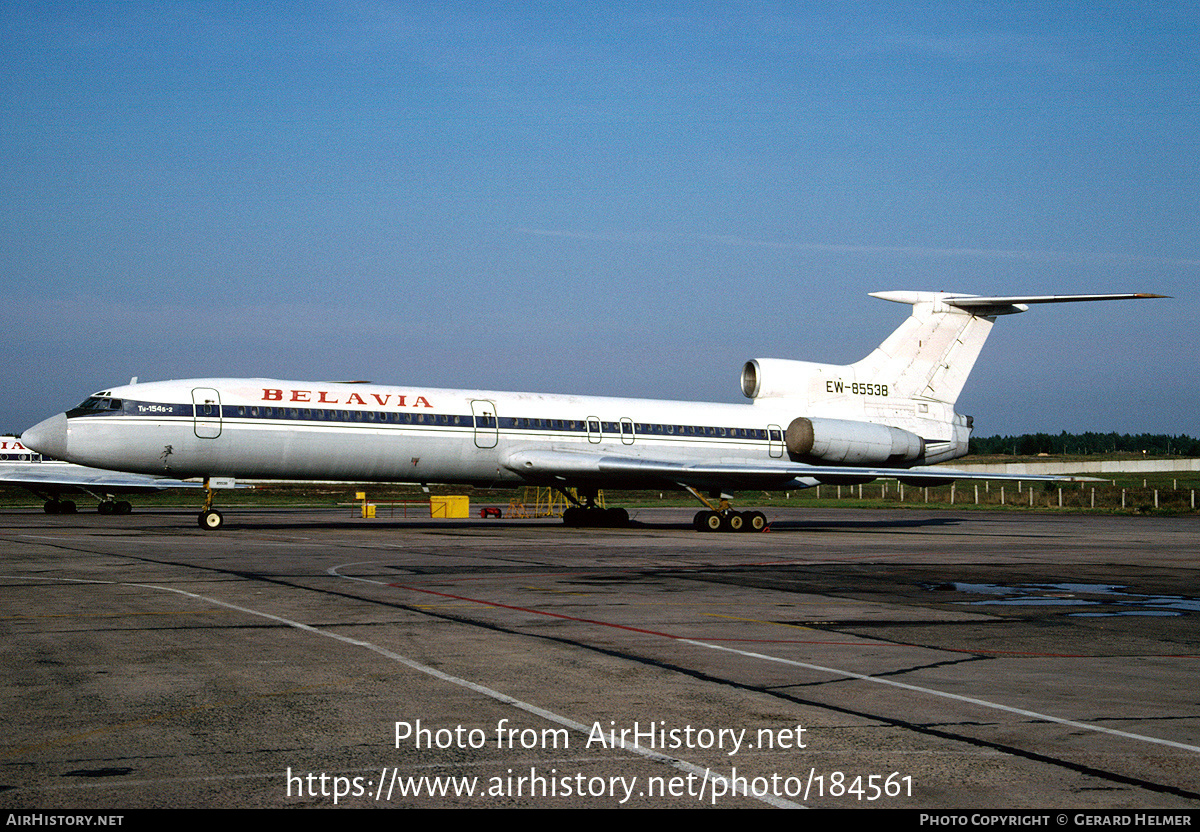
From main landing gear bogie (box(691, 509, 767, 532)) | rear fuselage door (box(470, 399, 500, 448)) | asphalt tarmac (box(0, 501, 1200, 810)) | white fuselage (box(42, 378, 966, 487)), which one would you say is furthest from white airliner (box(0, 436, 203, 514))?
asphalt tarmac (box(0, 501, 1200, 810))

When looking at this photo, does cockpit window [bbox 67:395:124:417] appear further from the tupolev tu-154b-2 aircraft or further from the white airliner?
the white airliner

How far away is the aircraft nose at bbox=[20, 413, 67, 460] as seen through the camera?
27781 mm

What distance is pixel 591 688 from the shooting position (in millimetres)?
7891

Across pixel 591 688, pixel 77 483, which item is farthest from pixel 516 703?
pixel 77 483

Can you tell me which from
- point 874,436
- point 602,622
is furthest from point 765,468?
point 602,622

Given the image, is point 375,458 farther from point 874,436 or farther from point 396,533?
point 874,436

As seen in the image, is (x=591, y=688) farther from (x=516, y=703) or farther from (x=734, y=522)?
(x=734, y=522)

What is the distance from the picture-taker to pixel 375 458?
29.8 m

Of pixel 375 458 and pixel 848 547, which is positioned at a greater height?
pixel 375 458

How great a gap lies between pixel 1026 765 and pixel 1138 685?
295 centimetres

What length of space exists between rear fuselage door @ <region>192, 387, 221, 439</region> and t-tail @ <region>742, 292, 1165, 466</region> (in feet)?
56.2

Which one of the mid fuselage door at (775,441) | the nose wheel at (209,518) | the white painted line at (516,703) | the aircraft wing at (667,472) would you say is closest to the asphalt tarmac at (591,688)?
the white painted line at (516,703)

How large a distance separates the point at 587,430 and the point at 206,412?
1106 cm
